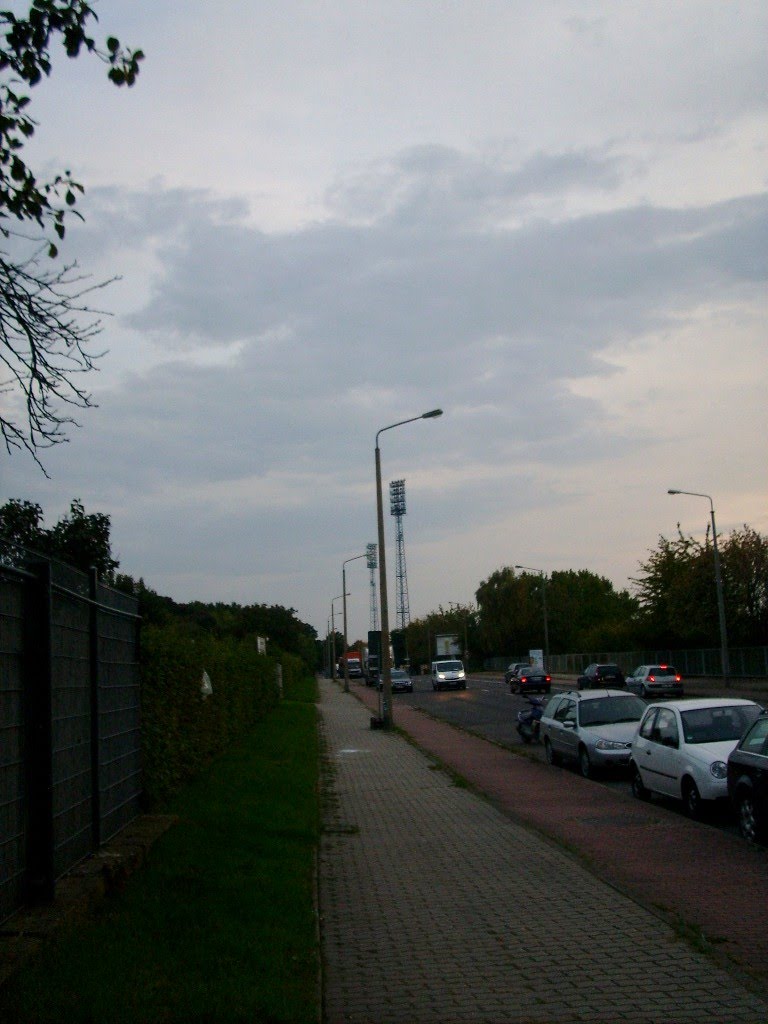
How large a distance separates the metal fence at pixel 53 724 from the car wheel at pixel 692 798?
6.89 m

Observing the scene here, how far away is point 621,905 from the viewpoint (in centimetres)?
845

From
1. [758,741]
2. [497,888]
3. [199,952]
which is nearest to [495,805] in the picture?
[758,741]

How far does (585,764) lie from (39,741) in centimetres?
1290

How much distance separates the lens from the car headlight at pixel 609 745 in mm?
17984

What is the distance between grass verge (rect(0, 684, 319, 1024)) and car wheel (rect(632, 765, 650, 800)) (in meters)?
5.44

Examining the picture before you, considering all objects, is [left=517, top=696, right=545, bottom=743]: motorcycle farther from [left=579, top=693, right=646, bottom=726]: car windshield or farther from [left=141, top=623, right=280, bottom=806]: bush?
[left=141, top=623, right=280, bottom=806]: bush

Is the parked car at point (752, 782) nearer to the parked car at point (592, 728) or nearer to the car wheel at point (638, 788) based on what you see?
the car wheel at point (638, 788)

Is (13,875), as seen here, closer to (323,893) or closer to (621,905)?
(323,893)

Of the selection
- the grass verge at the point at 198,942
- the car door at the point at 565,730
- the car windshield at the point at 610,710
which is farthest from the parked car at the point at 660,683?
the grass verge at the point at 198,942

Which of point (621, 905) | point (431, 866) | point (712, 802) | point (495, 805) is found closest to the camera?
point (621, 905)

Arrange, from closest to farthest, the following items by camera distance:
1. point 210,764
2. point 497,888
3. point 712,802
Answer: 1. point 497,888
2. point 712,802
3. point 210,764

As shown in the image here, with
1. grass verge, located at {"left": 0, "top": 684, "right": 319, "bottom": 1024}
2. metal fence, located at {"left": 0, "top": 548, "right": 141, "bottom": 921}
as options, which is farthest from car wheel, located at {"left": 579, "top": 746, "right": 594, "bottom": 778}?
metal fence, located at {"left": 0, "top": 548, "right": 141, "bottom": 921}

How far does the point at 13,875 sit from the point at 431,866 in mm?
4863

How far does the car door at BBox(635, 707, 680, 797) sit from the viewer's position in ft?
46.0
